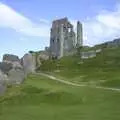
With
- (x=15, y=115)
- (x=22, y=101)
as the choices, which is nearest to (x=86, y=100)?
(x=22, y=101)

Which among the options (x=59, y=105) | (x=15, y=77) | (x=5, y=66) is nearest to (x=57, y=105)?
(x=59, y=105)

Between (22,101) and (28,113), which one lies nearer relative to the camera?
(28,113)

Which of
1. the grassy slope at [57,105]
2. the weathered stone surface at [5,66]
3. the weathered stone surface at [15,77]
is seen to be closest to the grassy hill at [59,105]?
the grassy slope at [57,105]

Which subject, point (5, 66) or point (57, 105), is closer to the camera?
point (57, 105)

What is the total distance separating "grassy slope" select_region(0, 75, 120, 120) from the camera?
45.5 metres

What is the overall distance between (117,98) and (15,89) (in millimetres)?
Result: 25621

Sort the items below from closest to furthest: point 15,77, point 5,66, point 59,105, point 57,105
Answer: point 59,105, point 57,105, point 15,77, point 5,66

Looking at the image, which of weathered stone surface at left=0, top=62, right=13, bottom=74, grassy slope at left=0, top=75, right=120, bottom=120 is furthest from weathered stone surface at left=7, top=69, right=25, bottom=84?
weathered stone surface at left=0, top=62, right=13, bottom=74

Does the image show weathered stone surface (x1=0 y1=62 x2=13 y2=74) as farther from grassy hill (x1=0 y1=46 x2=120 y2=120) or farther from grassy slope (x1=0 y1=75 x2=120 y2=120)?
grassy slope (x1=0 y1=75 x2=120 y2=120)

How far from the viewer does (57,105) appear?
59.5 m

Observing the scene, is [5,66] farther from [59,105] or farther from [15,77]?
[59,105]

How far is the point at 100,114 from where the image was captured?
45.2 metres

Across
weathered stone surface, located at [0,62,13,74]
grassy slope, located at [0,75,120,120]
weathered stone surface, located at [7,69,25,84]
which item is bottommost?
grassy slope, located at [0,75,120,120]

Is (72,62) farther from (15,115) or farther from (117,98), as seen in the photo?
(15,115)
